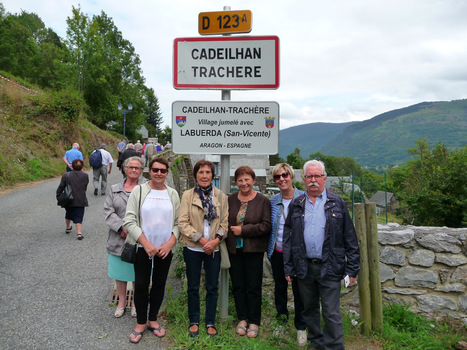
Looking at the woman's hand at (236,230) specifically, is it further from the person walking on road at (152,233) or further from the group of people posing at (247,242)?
the person walking on road at (152,233)

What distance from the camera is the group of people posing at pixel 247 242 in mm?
3066

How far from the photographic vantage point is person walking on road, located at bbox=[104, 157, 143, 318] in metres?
3.75

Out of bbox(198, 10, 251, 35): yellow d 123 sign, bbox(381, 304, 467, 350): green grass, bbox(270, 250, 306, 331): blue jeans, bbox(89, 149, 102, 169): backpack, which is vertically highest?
bbox(198, 10, 251, 35): yellow d 123 sign

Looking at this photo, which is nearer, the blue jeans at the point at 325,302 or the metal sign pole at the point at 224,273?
the blue jeans at the point at 325,302

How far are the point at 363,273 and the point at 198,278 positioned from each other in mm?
1621

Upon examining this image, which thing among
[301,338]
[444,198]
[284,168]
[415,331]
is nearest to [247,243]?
[284,168]

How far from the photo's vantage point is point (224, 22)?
3.49 meters

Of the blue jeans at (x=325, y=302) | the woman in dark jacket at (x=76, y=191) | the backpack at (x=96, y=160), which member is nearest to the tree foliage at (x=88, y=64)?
the backpack at (x=96, y=160)

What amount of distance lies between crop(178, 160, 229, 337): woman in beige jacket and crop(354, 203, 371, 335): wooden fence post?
1324mm

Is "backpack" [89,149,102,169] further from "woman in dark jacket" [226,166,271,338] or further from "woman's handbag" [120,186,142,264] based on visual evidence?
"woman in dark jacket" [226,166,271,338]

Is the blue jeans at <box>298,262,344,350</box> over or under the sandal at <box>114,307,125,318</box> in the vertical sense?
over

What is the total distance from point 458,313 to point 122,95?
42.9 m

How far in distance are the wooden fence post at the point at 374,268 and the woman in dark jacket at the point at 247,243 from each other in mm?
1038

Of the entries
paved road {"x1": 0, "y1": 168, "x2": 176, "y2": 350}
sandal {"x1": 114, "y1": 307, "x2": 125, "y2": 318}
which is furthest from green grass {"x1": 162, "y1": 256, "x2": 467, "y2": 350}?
sandal {"x1": 114, "y1": 307, "x2": 125, "y2": 318}
